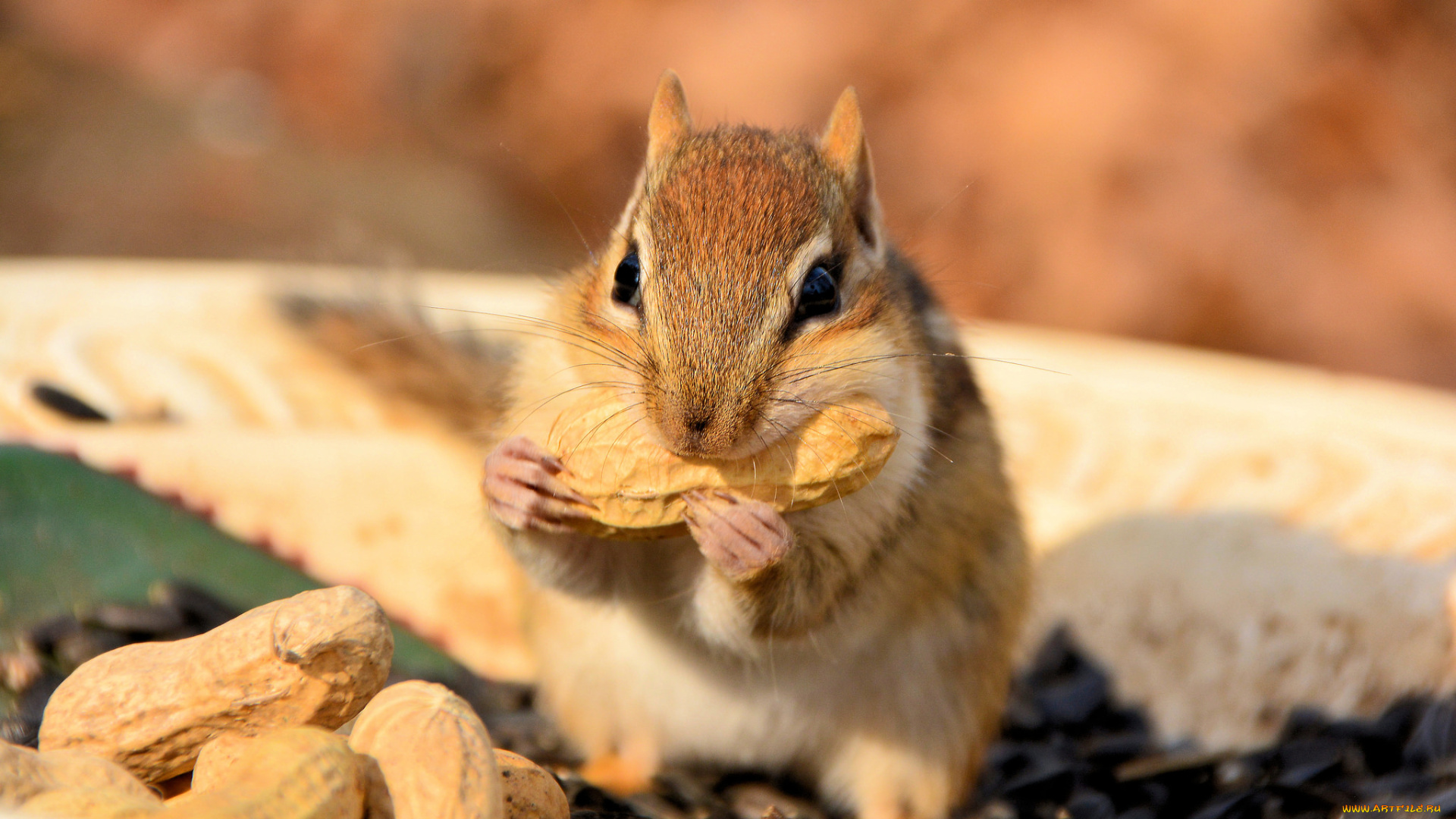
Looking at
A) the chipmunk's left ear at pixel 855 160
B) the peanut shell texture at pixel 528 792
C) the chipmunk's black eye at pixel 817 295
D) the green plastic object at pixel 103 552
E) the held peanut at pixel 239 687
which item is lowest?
the peanut shell texture at pixel 528 792

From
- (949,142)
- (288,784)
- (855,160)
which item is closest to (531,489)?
(288,784)

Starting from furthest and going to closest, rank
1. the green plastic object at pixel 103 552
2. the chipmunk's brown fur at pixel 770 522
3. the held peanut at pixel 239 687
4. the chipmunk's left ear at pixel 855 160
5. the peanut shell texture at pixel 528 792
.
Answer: the green plastic object at pixel 103 552, the chipmunk's left ear at pixel 855 160, the chipmunk's brown fur at pixel 770 522, the peanut shell texture at pixel 528 792, the held peanut at pixel 239 687

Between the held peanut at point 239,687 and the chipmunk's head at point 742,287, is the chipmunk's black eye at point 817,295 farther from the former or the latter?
the held peanut at point 239,687

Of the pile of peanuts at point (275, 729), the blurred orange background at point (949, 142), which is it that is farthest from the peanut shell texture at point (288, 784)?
the blurred orange background at point (949, 142)

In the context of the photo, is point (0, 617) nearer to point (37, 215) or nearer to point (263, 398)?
point (263, 398)

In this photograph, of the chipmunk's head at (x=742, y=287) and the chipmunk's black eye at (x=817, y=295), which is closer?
the chipmunk's head at (x=742, y=287)

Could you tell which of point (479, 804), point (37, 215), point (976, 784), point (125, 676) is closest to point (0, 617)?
point (125, 676)

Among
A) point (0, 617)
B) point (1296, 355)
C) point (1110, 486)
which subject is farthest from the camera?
point (1296, 355)

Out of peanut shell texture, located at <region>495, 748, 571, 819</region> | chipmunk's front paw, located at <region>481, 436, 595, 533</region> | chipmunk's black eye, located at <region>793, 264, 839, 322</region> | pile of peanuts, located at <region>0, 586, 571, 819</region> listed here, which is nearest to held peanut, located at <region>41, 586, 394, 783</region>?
pile of peanuts, located at <region>0, 586, 571, 819</region>
